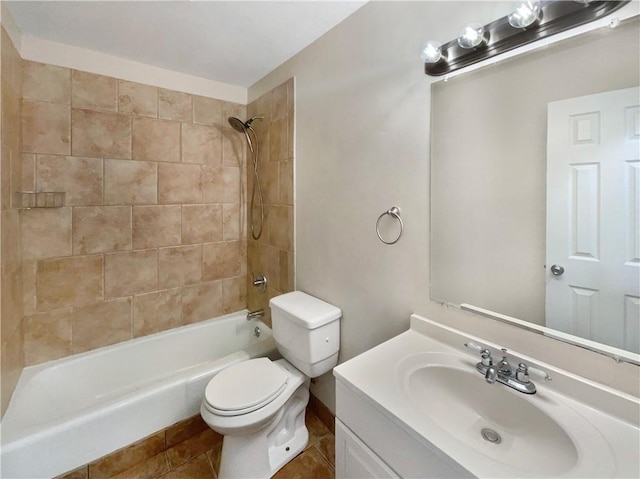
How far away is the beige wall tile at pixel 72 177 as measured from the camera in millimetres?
1738

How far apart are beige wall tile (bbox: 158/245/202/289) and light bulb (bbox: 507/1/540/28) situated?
7.49ft

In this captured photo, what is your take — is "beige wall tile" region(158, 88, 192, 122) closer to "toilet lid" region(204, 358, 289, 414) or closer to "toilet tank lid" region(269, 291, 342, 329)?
"toilet tank lid" region(269, 291, 342, 329)

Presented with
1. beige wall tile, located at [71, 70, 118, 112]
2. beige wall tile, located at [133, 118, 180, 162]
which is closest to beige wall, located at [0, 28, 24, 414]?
beige wall tile, located at [71, 70, 118, 112]

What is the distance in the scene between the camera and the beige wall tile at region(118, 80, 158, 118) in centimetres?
195

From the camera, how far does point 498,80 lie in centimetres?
100

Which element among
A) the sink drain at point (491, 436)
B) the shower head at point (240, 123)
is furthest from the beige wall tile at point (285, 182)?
the sink drain at point (491, 436)

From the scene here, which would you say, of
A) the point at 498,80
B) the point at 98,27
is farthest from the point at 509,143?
the point at 98,27

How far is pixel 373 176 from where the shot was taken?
1.40m

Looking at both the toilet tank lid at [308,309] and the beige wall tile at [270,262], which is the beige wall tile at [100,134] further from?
the toilet tank lid at [308,309]

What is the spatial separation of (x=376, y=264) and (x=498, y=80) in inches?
34.4

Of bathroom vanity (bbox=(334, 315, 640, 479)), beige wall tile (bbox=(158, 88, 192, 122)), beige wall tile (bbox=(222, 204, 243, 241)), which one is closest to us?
bathroom vanity (bbox=(334, 315, 640, 479))

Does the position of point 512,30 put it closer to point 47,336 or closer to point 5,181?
point 5,181

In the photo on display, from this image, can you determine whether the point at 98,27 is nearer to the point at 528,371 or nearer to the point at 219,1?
the point at 219,1

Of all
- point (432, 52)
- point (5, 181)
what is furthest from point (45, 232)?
point (432, 52)
